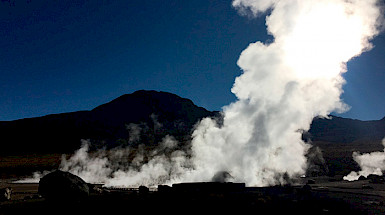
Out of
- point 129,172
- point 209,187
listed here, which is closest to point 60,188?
point 209,187

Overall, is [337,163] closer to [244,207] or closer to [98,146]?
[244,207]

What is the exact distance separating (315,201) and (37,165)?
110 meters

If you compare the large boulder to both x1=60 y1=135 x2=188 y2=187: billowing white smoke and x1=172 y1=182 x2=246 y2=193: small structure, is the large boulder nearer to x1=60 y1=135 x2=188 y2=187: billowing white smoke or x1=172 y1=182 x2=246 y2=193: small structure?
x1=172 y1=182 x2=246 y2=193: small structure

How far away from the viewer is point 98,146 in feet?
573

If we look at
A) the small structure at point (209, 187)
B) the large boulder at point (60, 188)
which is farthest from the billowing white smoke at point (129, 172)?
the large boulder at point (60, 188)

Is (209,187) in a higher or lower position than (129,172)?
lower

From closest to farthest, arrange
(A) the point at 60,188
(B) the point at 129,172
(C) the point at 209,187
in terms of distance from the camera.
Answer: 1. (A) the point at 60,188
2. (C) the point at 209,187
3. (B) the point at 129,172

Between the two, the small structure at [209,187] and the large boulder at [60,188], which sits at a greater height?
the large boulder at [60,188]

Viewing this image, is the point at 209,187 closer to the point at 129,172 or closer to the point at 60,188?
the point at 60,188

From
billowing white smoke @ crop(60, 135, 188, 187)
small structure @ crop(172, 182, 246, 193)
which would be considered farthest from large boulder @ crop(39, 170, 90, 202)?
billowing white smoke @ crop(60, 135, 188, 187)

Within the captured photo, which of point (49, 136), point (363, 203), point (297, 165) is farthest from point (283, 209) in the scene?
point (49, 136)

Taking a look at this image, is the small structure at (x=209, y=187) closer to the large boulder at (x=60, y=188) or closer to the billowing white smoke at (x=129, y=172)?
→ the large boulder at (x=60, y=188)

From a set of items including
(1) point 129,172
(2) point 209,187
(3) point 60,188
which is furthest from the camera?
(1) point 129,172

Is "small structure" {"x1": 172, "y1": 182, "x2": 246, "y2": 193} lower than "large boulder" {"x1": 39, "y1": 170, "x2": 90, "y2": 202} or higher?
lower
